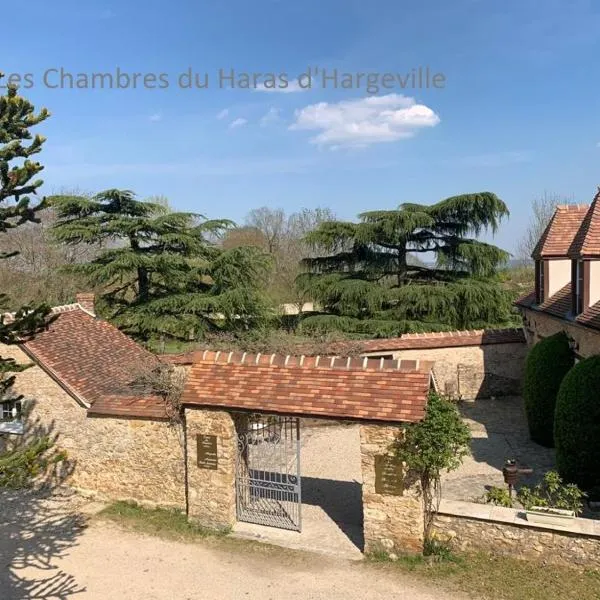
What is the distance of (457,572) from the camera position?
8953mm

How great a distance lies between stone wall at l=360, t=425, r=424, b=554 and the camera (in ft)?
30.5

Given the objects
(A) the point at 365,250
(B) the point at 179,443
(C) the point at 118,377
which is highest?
(A) the point at 365,250

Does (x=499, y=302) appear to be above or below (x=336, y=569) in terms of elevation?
above

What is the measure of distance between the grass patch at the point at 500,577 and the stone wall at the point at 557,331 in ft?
20.6

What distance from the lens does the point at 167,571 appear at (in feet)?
31.6

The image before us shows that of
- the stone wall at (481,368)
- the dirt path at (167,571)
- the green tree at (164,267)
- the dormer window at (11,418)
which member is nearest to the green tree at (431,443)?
the dirt path at (167,571)

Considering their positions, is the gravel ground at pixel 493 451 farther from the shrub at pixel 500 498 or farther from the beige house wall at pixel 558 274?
the beige house wall at pixel 558 274

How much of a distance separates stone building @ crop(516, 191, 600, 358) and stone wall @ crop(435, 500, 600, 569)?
18.6 feet

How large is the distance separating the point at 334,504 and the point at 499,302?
17162 millimetres

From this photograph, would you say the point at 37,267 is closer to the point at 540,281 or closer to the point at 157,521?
the point at 157,521

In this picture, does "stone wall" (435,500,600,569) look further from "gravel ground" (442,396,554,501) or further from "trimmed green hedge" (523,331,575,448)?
"trimmed green hedge" (523,331,575,448)

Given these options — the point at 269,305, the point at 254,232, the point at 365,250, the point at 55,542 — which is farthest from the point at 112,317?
the point at 254,232

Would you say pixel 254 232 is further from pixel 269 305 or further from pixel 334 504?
pixel 334 504

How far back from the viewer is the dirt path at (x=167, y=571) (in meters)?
8.79
